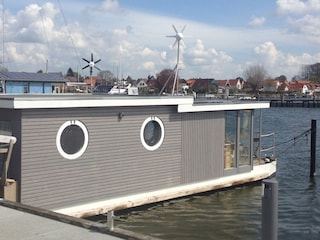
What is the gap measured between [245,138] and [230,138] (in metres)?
0.78

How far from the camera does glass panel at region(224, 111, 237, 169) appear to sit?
1716cm

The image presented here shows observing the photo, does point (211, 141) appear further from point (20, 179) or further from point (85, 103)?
point (20, 179)

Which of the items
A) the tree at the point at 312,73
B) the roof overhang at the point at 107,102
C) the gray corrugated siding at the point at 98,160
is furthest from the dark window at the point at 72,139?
the tree at the point at 312,73

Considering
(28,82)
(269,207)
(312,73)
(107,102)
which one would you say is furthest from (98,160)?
(312,73)

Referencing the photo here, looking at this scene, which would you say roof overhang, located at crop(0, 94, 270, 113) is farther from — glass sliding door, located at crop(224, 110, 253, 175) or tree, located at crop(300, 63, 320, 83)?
tree, located at crop(300, 63, 320, 83)

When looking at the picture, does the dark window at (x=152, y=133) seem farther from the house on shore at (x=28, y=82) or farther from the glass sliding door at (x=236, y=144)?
the house on shore at (x=28, y=82)

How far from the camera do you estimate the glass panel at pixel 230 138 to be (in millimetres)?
17156

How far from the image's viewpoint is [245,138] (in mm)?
17703

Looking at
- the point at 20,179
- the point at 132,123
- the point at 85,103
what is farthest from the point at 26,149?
the point at 132,123

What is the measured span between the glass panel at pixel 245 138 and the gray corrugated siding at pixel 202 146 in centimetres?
102

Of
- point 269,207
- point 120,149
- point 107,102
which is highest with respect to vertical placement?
point 107,102

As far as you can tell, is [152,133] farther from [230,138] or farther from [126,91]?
[126,91]

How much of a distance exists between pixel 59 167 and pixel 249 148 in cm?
789

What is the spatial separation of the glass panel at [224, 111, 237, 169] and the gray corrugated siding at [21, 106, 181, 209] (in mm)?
2459
